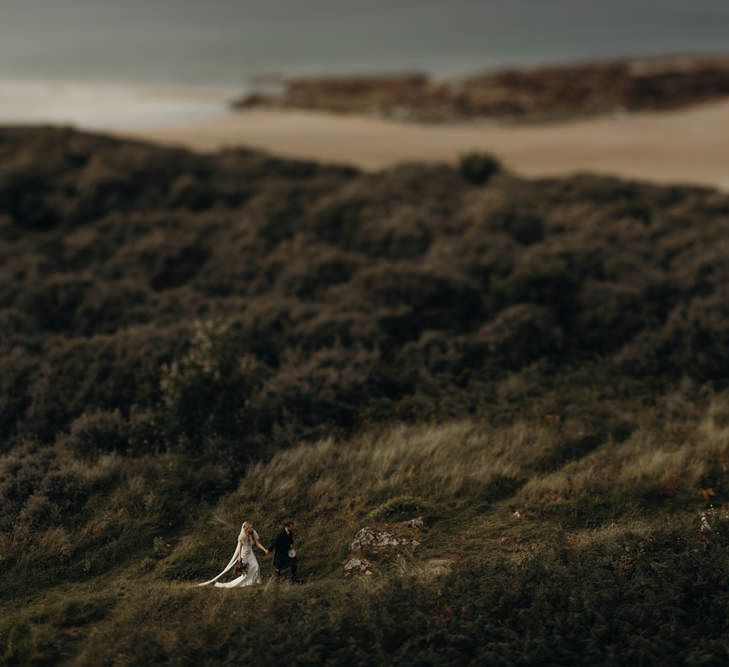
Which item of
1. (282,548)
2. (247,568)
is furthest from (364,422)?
(247,568)

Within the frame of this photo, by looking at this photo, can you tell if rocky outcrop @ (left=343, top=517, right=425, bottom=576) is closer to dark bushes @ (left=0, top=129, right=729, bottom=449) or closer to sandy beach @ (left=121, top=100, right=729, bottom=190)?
dark bushes @ (left=0, top=129, right=729, bottom=449)

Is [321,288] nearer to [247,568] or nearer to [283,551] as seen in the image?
[283,551]

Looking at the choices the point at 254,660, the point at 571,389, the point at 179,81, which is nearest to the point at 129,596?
the point at 254,660

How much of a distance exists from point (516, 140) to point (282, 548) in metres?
35.1

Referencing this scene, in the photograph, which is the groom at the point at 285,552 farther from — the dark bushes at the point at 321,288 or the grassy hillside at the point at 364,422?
the dark bushes at the point at 321,288

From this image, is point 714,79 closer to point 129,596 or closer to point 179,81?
point 179,81

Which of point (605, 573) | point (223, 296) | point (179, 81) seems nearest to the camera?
point (605, 573)

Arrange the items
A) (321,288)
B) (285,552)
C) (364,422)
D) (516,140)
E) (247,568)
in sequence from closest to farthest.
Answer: (247,568) < (285,552) < (364,422) < (321,288) < (516,140)

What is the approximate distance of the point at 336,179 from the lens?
25.8 meters

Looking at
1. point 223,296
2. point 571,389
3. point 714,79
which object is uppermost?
point 714,79

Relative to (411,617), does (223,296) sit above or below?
above

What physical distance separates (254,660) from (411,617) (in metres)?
1.71

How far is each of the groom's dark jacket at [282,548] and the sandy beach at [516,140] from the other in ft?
84.0

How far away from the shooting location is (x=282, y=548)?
29.9 feet
